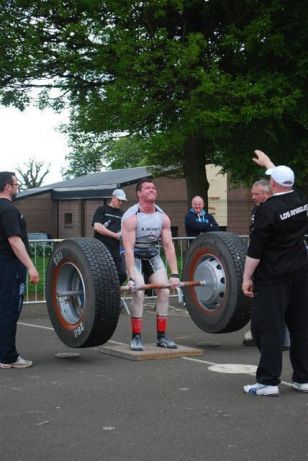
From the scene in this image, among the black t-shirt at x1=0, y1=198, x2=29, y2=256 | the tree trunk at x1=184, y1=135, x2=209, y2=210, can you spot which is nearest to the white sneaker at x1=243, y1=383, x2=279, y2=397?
the black t-shirt at x1=0, y1=198, x2=29, y2=256

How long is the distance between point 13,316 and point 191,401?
7.49ft

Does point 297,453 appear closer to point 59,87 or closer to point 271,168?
point 271,168

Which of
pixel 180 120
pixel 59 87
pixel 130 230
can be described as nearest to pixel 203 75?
pixel 180 120

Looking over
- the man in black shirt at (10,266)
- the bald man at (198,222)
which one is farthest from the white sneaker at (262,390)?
the bald man at (198,222)

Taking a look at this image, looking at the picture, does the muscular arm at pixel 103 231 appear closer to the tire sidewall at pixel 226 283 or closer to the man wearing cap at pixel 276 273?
the tire sidewall at pixel 226 283

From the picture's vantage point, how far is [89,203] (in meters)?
42.1

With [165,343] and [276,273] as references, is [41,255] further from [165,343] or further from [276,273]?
[276,273]

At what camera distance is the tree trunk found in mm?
22578

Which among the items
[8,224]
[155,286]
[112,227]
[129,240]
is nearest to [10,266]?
[8,224]

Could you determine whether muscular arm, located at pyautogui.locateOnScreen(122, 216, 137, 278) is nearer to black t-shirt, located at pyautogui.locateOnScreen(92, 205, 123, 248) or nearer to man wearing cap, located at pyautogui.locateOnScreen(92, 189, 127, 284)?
man wearing cap, located at pyautogui.locateOnScreen(92, 189, 127, 284)

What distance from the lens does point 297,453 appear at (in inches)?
196

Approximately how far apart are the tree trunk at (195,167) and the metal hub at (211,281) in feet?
43.3

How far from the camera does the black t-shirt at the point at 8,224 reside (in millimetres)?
7734

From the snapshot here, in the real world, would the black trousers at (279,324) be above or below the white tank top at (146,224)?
below
